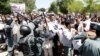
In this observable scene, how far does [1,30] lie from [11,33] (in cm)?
197

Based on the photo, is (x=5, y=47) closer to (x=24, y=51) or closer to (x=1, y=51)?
(x=1, y=51)

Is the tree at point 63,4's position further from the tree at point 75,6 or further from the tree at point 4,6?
the tree at point 4,6

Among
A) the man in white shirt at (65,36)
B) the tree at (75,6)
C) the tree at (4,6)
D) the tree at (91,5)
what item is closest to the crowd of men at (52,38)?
the man in white shirt at (65,36)

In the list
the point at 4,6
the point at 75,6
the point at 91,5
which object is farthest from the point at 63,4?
the point at 4,6

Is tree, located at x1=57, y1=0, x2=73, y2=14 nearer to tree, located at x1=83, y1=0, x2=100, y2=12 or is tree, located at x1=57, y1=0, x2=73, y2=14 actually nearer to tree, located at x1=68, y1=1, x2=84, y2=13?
tree, located at x1=68, y1=1, x2=84, y2=13

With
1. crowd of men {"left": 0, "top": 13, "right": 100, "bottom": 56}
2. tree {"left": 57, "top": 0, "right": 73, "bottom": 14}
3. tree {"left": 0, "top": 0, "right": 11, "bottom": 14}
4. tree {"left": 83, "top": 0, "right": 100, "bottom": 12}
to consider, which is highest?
crowd of men {"left": 0, "top": 13, "right": 100, "bottom": 56}

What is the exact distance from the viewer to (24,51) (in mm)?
8445

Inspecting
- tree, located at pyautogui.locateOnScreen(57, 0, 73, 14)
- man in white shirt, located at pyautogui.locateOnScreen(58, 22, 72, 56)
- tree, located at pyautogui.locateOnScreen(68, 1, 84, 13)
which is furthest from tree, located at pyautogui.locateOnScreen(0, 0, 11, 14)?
man in white shirt, located at pyautogui.locateOnScreen(58, 22, 72, 56)

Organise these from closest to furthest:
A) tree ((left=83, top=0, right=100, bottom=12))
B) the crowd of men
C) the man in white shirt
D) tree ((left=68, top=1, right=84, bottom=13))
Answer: the crowd of men → the man in white shirt → tree ((left=83, top=0, right=100, bottom=12)) → tree ((left=68, top=1, right=84, bottom=13))

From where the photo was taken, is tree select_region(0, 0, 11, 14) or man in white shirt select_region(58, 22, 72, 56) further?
tree select_region(0, 0, 11, 14)

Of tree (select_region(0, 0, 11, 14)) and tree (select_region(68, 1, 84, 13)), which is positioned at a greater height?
tree (select_region(0, 0, 11, 14))

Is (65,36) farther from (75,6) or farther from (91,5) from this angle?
(75,6)

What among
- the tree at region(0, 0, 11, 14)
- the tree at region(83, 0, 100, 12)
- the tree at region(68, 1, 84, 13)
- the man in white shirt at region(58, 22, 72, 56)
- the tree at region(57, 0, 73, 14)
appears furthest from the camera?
the tree at region(57, 0, 73, 14)

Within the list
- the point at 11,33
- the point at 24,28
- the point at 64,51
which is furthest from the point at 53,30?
the point at 11,33
